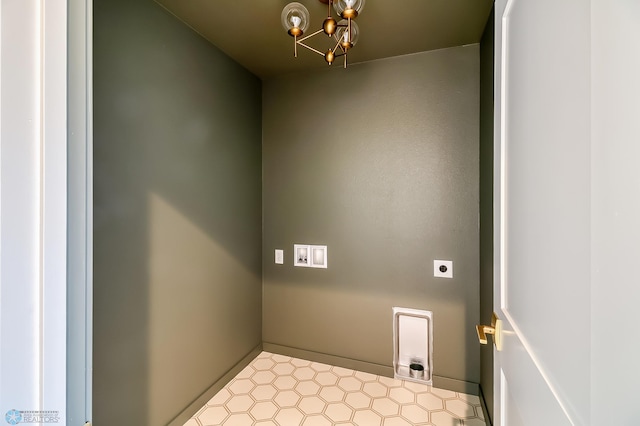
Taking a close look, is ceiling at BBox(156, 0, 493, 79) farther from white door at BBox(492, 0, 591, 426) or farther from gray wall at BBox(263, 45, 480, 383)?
white door at BBox(492, 0, 591, 426)

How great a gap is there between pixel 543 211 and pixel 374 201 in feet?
4.55

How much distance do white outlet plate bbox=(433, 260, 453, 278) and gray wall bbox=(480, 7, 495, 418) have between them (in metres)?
0.17

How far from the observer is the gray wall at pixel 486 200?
1437 millimetres

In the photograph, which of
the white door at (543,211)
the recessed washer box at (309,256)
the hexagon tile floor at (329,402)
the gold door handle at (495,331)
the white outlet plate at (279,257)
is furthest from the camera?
the white outlet plate at (279,257)

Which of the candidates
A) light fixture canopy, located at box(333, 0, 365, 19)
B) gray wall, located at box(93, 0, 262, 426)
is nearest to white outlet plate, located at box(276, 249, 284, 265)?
gray wall, located at box(93, 0, 262, 426)

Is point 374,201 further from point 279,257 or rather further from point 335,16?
point 335,16

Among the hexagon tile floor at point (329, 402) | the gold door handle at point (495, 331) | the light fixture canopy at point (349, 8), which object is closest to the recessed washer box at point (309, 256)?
the hexagon tile floor at point (329, 402)

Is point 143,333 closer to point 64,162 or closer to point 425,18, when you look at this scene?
point 64,162

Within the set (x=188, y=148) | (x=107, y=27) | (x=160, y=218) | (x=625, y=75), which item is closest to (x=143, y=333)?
(x=160, y=218)

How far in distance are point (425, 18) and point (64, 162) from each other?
1.70m

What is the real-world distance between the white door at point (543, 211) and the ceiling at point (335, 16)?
0.72m

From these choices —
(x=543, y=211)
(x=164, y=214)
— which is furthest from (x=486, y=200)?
(x=164, y=214)

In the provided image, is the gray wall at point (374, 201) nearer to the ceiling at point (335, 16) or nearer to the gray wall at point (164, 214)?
the ceiling at point (335, 16)

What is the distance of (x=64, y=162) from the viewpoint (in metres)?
0.52
